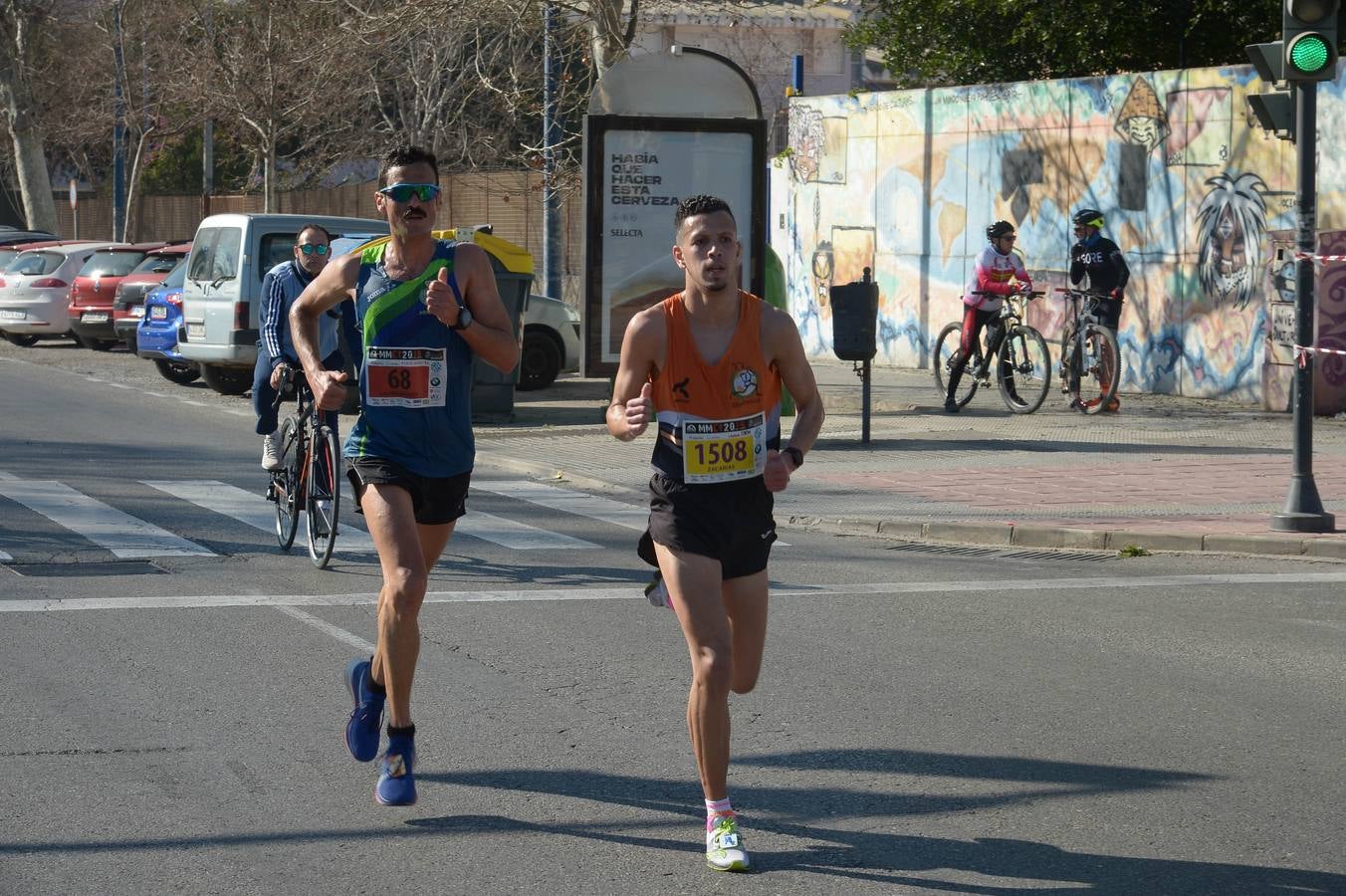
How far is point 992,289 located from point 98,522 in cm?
887

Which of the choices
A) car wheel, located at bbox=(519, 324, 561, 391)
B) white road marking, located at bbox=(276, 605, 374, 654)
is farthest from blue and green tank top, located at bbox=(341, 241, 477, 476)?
car wheel, located at bbox=(519, 324, 561, 391)

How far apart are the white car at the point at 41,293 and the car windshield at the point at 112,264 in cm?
73

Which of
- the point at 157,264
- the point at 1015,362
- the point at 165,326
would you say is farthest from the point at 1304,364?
the point at 157,264

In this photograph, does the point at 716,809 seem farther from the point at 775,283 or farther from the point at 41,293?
the point at 41,293

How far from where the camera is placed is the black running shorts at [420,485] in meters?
5.85

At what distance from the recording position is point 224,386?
21609 mm

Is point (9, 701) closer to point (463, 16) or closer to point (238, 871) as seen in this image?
point (238, 871)

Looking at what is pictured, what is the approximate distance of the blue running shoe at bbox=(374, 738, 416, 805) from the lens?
567 cm

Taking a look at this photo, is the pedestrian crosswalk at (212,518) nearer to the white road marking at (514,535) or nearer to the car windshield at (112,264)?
the white road marking at (514,535)

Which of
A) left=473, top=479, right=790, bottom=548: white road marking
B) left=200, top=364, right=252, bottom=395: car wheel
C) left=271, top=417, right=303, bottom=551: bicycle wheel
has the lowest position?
left=473, top=479, right=790, bottom=548: white road marking

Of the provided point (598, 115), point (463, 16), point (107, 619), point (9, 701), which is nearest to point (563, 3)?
point (463, 16)

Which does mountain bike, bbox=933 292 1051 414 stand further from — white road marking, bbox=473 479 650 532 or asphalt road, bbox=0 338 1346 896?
asphalt road, bbox=0 338 1346 896

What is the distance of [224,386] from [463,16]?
5.04m

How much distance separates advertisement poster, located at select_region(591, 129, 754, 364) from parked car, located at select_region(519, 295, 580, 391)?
12.9 feet
